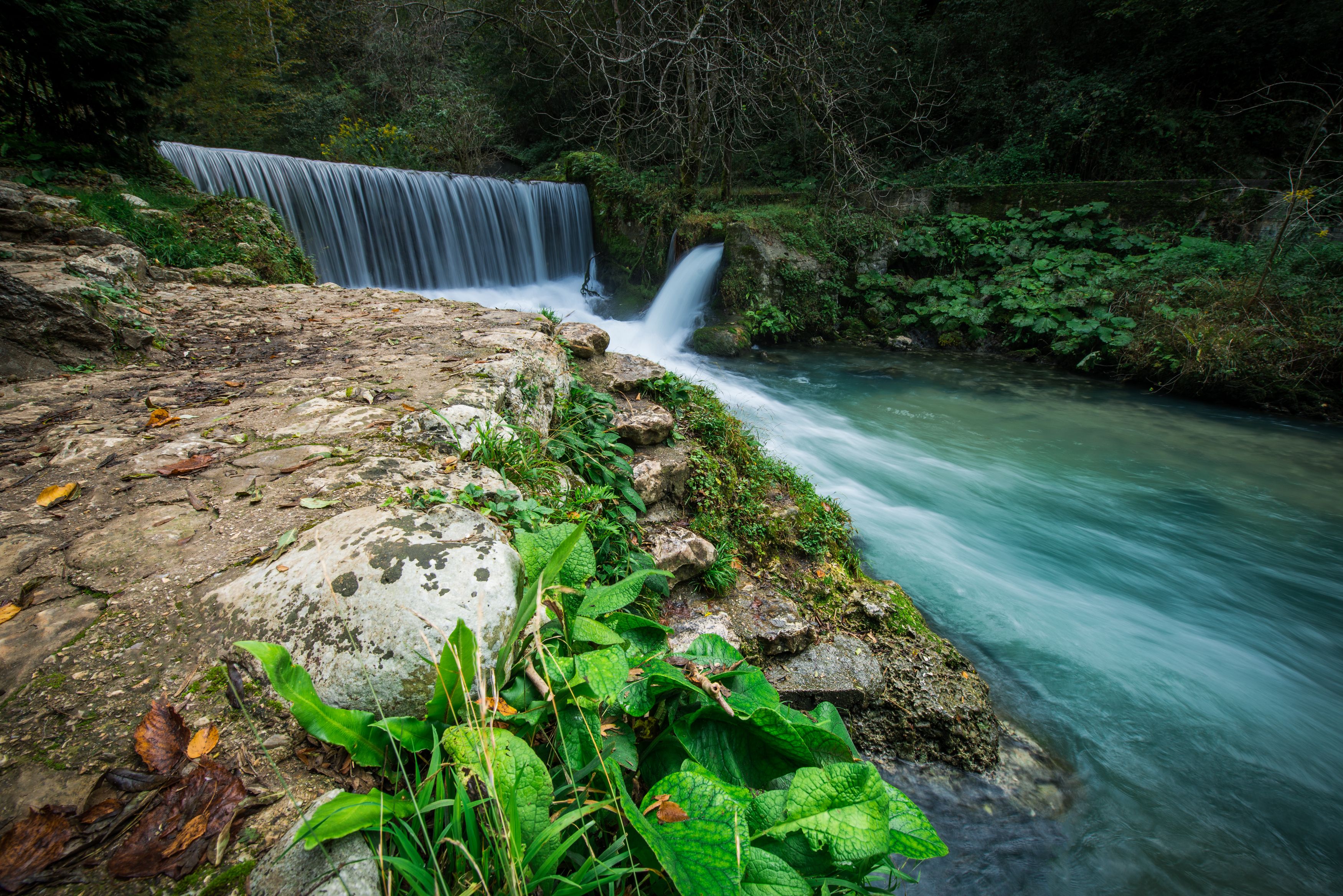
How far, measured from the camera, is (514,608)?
1.34 metres

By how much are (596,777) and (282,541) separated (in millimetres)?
1059

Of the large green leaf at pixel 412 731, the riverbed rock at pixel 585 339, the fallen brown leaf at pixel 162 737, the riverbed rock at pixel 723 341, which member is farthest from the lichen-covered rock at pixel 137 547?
the riverbed rock at pixel 723 341

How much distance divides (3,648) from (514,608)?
1.06m

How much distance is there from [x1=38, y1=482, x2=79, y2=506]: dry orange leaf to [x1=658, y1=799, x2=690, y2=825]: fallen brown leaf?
203 cm

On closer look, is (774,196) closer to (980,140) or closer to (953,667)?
(980,140)

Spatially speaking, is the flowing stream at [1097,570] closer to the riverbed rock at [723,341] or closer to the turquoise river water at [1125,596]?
the turquoise river water at [1125,596]

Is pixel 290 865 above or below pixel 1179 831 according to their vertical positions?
above

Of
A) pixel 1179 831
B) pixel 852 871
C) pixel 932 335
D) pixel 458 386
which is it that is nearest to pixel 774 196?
pixel 932 335

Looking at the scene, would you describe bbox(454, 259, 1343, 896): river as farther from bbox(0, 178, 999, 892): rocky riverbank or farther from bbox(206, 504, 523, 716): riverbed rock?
bbox(206, 504, 523, 716): riverbed rock

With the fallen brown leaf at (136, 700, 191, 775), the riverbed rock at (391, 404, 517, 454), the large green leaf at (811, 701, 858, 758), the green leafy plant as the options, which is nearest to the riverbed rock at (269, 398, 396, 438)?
the riverbed rock at (391, 404, 517, 454)

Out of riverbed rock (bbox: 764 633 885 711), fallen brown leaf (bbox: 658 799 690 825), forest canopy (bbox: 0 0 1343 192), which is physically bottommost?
riverbed rock (bbox: 764 633 885 711)

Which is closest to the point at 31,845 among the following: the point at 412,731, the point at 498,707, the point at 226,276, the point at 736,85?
the point at 412,731

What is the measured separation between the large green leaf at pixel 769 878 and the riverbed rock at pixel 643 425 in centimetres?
234

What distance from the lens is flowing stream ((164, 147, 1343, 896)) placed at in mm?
2500
